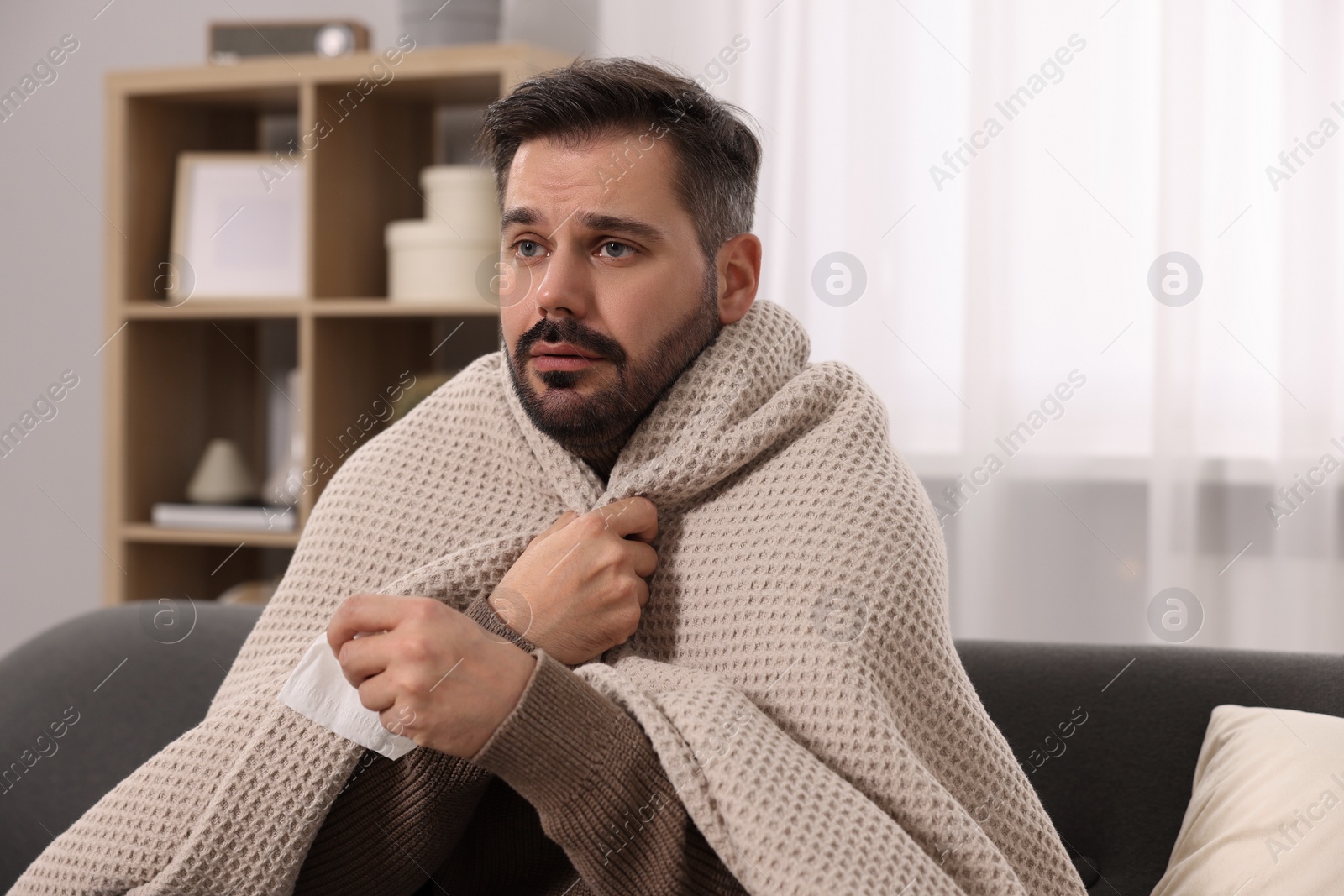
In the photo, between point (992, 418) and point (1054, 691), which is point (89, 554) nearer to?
point (992, 418)

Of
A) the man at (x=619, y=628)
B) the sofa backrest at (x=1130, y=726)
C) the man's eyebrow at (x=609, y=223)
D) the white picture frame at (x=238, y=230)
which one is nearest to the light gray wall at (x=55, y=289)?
the white picture frame at (x=238, y=230)

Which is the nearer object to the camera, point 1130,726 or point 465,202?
point 1130,726

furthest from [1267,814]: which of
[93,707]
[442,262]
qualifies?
[442,262]

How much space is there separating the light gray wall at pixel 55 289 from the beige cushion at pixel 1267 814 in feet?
9.55

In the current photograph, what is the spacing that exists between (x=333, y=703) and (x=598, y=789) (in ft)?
1.00

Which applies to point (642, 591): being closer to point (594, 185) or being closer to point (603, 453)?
point (603, 453)

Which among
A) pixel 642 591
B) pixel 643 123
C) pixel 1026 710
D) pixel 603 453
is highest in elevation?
pixel 643 123

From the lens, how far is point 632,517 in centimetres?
130

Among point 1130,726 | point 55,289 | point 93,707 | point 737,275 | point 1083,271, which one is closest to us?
point 737,275

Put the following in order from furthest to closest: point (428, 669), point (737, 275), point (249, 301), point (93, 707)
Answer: point (249, 301)
point (93, 707)
point (737, 275)
point (428, 669)

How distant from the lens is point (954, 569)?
259cm

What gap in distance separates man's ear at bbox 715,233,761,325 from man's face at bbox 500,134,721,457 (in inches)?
3.0

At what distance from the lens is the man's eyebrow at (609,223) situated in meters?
1.29

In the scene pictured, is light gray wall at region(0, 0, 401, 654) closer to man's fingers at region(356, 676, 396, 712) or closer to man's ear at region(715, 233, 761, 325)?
man's ear at region(715, 233, 761, 325)
